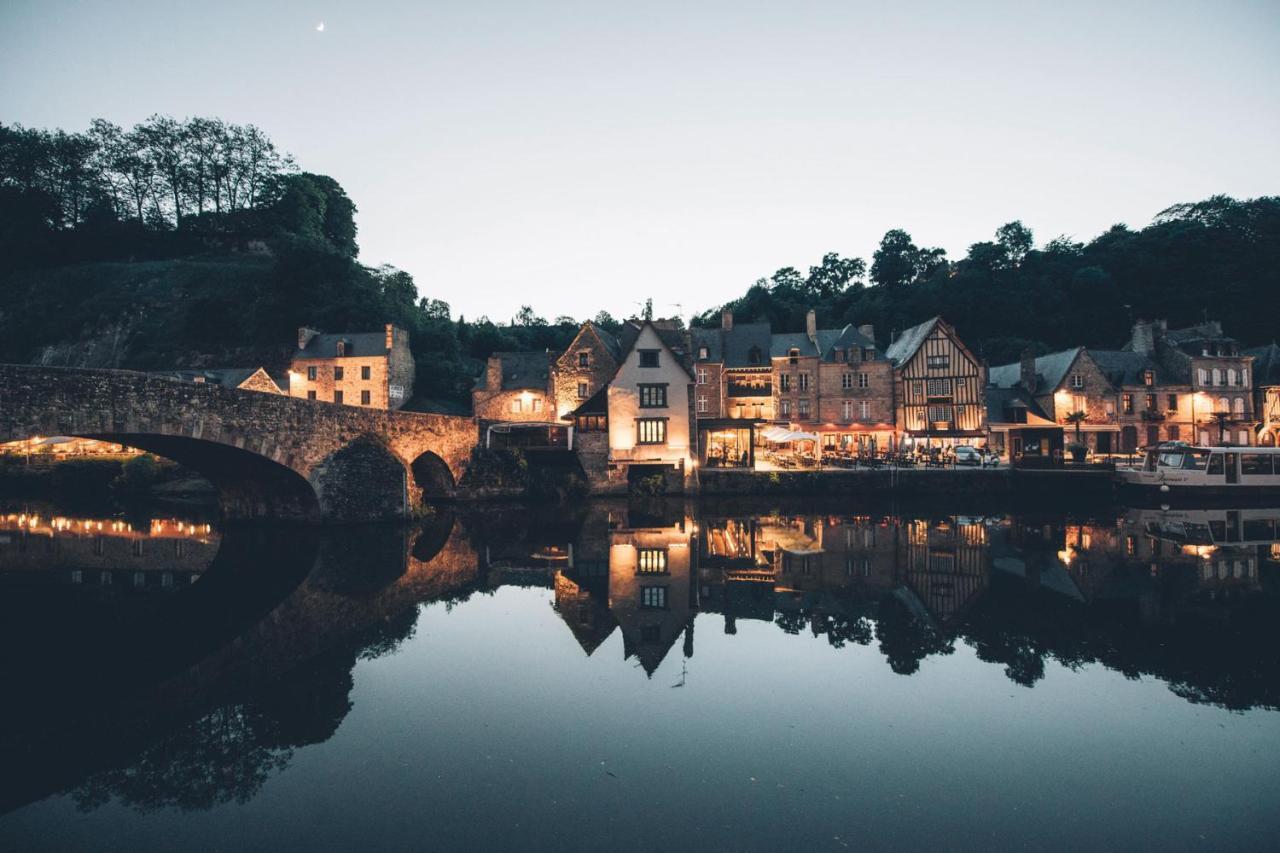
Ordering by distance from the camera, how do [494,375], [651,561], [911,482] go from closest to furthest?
[651,561] → [911,482] → [494,375]

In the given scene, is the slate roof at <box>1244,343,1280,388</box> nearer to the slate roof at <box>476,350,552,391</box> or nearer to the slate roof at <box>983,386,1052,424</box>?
the slate roof at <box>983,386,1052,424</box>

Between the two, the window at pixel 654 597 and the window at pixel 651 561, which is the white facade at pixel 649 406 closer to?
the window at pixel 651 561

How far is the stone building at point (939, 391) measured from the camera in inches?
1565

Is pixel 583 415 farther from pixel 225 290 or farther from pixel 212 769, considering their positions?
pixel 225 290

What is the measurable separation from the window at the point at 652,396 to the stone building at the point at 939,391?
18524 mm

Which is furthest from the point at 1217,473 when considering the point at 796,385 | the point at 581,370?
the point at 581,370

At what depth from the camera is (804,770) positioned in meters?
5.51

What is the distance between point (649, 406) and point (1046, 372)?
31.4 m

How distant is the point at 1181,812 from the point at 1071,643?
4.36m

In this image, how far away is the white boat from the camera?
91.1 feet

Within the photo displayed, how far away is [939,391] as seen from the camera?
4012cm

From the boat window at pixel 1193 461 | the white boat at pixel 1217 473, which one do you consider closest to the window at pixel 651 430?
the white boat at pixel 1217 473

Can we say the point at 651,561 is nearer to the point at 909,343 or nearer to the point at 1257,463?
the point at 1257,463

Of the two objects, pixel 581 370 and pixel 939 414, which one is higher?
pixel 581 370
